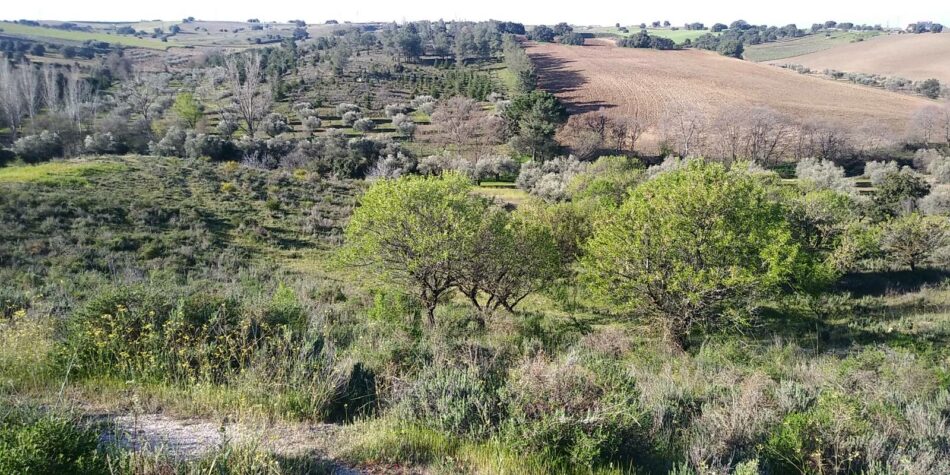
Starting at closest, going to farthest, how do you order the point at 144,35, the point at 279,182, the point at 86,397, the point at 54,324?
the point at 86,397 → the point at 54,324 → the point at 279,182 → the point at 144,35

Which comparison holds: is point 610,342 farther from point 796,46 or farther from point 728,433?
point 796,46

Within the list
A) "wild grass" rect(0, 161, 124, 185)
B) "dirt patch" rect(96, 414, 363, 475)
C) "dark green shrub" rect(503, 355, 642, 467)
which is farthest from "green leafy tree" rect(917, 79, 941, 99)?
"wild grass" rect(0, 161, 124, 185)

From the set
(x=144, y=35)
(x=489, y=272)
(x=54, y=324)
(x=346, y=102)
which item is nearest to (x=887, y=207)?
(x=489, y=272)

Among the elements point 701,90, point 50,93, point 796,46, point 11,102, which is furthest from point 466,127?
point 796,46

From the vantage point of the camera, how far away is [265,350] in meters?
6.20

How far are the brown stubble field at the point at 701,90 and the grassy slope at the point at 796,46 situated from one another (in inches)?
1136

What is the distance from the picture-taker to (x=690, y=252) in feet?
44.1

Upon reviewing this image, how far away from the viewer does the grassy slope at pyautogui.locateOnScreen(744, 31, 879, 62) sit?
11450 centimetres

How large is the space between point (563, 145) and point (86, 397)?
51.4 m

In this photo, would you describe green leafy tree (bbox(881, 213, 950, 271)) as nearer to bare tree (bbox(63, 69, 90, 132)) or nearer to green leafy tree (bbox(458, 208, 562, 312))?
green leafy tree (bbox(458, 208, 562, 312))

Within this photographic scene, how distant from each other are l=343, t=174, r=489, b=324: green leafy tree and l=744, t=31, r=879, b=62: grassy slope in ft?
400

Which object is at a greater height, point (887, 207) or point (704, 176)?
point (704, 176)

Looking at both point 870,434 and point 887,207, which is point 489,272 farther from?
point 887,207

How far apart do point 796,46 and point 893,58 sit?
36.7m
